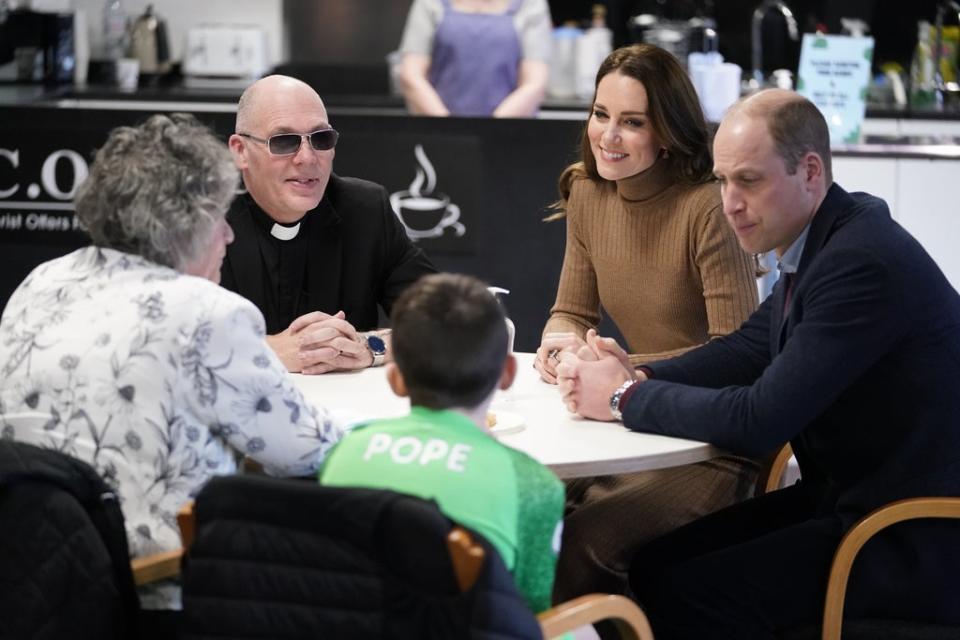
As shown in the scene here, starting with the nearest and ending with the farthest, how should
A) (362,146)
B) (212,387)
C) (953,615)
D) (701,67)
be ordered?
(212,387) < (953,615) < (362,146) < (701,67)

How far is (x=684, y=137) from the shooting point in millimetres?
3146

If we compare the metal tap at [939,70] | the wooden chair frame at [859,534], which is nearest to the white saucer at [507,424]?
the wooden chair frame at [859,534]

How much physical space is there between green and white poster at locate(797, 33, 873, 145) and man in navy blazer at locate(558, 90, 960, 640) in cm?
317

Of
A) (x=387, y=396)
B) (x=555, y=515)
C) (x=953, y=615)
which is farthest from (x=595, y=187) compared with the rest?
(x=555, y=515)

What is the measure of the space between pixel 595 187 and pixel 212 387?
1.57 meters

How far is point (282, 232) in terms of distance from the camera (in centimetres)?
328

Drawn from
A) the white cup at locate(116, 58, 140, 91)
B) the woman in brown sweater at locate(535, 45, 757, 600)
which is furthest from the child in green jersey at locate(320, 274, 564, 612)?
the white cup at locate(116, 58, 140, 91)

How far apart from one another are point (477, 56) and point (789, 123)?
372 centimetres

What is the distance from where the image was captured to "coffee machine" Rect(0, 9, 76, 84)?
23.6 feet

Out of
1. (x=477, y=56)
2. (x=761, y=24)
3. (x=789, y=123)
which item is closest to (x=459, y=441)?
(x=789, y=123)

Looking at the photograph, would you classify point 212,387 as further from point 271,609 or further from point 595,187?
point 595,187

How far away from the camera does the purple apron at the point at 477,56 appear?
604 cm

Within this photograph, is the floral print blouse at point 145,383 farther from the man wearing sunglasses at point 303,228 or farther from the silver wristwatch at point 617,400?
the man wearing sunglasses at point 303,228

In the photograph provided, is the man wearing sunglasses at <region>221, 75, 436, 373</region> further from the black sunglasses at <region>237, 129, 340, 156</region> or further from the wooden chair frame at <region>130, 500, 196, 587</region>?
the wooden chair frame at <region>130, 500, 196, 587</region>
